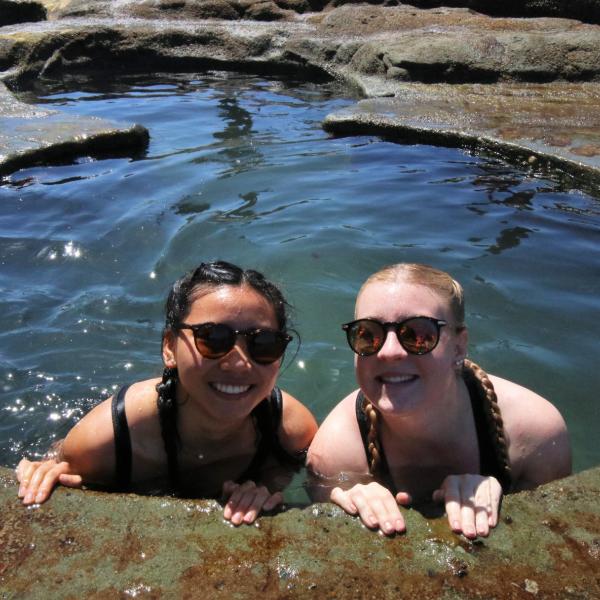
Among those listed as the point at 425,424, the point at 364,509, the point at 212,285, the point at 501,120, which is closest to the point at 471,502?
the point at 364,509

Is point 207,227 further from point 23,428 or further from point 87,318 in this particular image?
point 23,428

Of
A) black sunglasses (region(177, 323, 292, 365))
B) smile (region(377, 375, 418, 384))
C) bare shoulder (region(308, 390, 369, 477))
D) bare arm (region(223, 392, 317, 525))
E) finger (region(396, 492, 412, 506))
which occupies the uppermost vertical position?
black sunglasses (region(177, 323, 292, 365))

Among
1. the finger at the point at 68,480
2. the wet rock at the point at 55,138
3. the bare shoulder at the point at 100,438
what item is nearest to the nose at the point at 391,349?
the bare shoulder at the point at 100,438

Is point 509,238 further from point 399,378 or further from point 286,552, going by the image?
point 286,552

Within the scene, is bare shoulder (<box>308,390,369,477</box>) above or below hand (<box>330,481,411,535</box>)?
below

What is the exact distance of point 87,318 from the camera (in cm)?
457

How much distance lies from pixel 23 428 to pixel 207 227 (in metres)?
2.53

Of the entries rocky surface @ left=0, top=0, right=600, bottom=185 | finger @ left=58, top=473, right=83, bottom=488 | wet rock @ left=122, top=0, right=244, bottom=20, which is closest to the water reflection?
rocky surface @ left=0, top=0, right=600, bottom=185

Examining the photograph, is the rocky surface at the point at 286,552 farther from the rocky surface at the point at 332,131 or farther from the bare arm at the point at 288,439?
the bare arm at the point at 288,439

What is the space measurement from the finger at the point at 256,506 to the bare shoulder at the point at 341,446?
21.0 inches

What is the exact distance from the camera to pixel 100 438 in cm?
283

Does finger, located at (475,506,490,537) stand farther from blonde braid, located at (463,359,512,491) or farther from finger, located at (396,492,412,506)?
blonde braid, located at (463,359,512,491)

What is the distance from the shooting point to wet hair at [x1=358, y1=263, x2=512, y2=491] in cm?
248

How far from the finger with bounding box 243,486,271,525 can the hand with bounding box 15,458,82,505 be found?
659 millimetres
